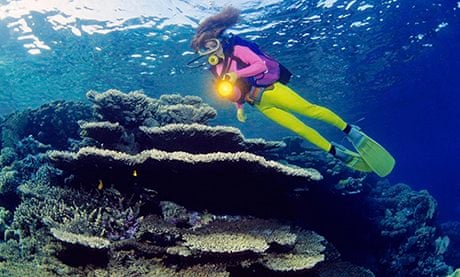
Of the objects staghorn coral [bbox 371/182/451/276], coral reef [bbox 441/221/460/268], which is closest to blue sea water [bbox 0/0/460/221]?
staghorn coral [bbox 371/182/451/276]

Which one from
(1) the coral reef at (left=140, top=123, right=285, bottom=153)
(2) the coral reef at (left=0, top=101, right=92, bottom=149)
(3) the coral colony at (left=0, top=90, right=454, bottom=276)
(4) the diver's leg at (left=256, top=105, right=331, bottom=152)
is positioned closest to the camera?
(3) the coral colony at (left=0, top=90, right=454, bottom=276)

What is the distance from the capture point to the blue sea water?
50.0 feet

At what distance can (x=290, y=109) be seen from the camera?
655cm

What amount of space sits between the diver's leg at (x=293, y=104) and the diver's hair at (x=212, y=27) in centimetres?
134

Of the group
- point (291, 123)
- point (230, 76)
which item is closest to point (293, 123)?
point (291, 123)

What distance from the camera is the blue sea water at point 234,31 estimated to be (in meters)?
15.2

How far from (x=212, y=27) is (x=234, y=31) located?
35.7 ft

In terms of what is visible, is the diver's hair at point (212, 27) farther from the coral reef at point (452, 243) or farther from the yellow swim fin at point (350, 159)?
the coral reef at point (452, 243)

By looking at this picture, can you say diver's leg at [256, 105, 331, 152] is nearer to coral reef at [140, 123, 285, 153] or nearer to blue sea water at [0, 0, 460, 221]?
coral reef at [140, 123, 285, 153]

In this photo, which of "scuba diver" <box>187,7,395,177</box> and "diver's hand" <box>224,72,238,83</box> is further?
"scuba diver" <box>187,7,395,177</box>

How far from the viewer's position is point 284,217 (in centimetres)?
560

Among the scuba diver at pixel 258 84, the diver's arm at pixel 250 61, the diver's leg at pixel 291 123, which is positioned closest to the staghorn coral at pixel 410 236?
the scuba diver at pixel 258 84

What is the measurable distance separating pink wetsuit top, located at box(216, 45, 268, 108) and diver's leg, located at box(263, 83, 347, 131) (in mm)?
523

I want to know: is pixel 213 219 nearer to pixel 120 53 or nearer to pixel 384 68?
pixel 120 53
